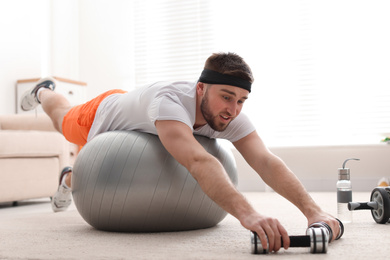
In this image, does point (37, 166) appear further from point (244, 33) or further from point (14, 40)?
point (244, 33)

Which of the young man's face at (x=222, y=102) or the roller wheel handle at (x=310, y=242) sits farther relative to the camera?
the young man's face at (x=222, y=102)

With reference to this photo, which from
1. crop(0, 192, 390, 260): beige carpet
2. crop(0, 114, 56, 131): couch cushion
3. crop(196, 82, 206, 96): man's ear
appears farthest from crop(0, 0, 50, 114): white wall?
crop(196, 82, 206, 96): man's ear

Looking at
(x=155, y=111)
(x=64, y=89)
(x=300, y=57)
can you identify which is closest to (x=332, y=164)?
(x=300, y=57)

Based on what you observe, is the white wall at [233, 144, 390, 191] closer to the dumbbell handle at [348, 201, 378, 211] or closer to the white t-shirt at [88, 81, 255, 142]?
the dumbbell handle at [348, 201, 378, 211]

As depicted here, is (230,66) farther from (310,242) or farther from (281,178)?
(310,242)

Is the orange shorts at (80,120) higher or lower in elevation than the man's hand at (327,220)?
higher

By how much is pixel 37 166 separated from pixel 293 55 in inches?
109

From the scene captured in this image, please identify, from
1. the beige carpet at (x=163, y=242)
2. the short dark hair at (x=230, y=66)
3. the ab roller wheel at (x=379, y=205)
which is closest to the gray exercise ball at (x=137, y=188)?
the beige carpet at (x=163, y=242)

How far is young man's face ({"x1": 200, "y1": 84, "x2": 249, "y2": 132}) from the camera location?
1922 mm

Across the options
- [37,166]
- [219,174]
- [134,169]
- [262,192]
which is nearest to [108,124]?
[134,169]

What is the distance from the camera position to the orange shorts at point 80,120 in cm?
261

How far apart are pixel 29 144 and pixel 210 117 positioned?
6.83 ft

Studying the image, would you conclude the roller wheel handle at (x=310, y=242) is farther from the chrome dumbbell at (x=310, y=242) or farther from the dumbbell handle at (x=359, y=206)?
the dumbbell handle at (x=359, y=206)

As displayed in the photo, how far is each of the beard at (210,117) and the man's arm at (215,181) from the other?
0.15 metres
